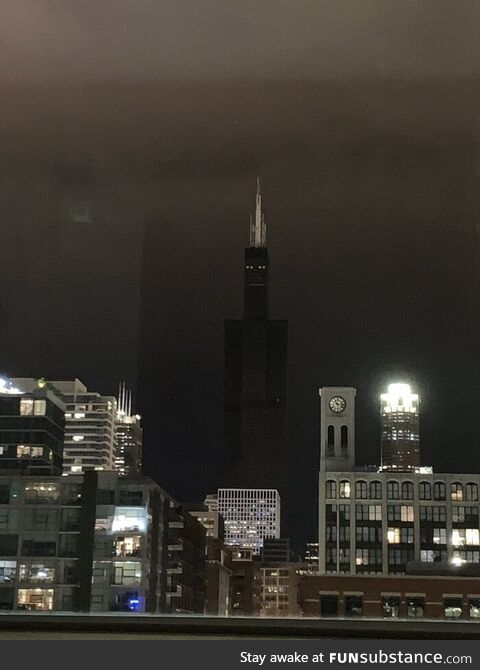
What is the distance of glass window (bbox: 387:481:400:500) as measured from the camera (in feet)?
46.1

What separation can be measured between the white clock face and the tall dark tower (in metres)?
0.34

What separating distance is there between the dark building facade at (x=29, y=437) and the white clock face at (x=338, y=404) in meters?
4.39

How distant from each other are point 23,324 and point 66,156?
799mm

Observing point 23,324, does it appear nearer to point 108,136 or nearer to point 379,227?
point 108,136

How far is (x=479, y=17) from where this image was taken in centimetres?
239

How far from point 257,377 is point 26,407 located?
689 centimetres

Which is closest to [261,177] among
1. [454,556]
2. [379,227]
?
[379,227]

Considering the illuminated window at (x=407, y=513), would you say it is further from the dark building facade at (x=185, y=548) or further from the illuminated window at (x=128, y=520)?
the illuminated window at (x=128, y=520)

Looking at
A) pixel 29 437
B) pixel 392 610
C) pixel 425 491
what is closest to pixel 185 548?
pixel 29 437

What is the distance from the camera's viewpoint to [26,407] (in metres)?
10.7

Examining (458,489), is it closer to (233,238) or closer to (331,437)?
(331,437)

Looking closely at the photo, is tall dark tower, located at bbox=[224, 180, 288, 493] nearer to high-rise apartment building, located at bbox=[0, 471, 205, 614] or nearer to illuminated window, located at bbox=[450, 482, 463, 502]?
high-rise apartment building, located at bbox=[0, 471, 205, 614]

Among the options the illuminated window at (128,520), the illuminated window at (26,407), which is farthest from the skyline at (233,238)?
the illuminated window at (26,407)

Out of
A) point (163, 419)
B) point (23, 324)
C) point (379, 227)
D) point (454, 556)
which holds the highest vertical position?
point (379, 227)
